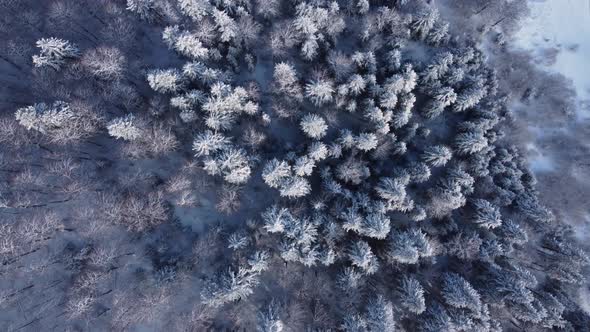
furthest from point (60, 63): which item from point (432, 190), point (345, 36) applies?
point (432, 190)

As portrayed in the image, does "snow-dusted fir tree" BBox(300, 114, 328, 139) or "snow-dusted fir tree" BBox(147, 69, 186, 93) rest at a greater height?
"snow-dusted fir tree" BBox(147, 69, 186, 93)

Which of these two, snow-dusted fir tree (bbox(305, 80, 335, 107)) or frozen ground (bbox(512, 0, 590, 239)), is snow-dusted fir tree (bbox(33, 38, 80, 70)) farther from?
frozen ground (bbox(512, 0, 590, 239))

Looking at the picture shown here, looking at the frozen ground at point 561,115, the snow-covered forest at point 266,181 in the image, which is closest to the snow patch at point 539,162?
the frozen ground at point 561,115

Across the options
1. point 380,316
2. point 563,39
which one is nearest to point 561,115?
point 563,39

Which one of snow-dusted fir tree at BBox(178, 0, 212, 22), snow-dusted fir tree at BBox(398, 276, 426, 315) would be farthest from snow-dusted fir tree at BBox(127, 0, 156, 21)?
snow-dusted fir tree at BBox(398, 276, 426, 315)

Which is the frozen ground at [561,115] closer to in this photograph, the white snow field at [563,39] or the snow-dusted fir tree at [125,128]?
the white snow field at [563,39]

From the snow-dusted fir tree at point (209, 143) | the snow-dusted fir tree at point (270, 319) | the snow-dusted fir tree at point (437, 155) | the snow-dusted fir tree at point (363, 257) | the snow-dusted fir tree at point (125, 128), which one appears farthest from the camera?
the snow-dusted fir tree at point (437, 155)

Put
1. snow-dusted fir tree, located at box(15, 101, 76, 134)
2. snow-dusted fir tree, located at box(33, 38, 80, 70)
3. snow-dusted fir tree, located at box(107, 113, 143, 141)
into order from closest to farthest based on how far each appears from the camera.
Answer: snow-dusted fir tree, located at box(15, 101, 76, 134), snow-dusted fir tree, located at box(107, 113, 143, 141), snow-dusted fir tree, located at box(33, 38, 80, 70)
